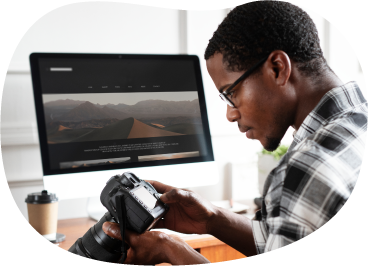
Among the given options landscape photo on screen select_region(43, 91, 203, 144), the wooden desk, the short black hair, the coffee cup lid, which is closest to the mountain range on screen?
landscape photo on screen select_region(43, 91, 203, 144)

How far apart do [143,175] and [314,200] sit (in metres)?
0.65

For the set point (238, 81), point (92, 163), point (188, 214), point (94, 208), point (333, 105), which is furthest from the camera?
point (94, 208)

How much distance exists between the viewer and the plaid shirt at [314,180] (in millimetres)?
478

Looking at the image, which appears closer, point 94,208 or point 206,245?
point 206,245

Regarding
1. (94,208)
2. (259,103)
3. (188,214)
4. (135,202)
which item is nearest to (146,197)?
(135,202)

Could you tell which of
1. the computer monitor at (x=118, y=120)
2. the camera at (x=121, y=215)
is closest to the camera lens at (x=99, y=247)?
the camera at (x=121, y=215)

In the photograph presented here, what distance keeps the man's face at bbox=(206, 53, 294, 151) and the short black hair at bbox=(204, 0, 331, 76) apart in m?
0.03

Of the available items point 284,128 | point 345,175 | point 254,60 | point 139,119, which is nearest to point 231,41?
point 254,60

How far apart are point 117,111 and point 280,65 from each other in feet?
1.83

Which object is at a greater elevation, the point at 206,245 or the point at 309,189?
the point at 309,189

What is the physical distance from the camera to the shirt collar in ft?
1.97

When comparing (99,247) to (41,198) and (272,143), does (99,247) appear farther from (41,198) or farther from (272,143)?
(272,143)

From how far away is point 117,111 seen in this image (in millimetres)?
1045

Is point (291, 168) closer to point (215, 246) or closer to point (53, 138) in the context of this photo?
point (215, 246)
